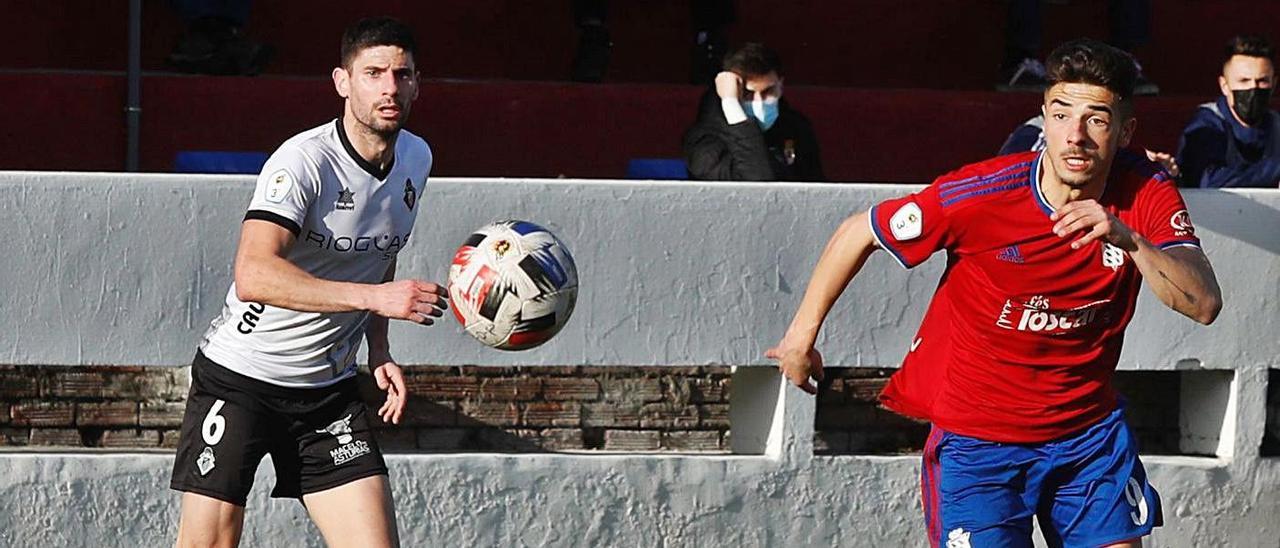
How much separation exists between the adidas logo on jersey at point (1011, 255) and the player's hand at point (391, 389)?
196 centimetres

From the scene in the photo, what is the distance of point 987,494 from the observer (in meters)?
5.74

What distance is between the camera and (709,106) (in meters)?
8.95

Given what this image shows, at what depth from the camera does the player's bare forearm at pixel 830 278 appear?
555 cm

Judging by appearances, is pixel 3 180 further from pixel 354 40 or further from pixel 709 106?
pixel 709 106

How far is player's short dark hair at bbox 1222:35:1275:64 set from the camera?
9141mm

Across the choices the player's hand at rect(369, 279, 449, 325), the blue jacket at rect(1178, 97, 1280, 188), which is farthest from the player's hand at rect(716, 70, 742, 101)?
the player's hand at rect(369, 279, 449, 325)

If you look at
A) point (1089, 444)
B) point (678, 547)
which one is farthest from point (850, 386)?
point (1089, 444)

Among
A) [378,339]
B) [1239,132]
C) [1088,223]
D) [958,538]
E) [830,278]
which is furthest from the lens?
[1239,132]

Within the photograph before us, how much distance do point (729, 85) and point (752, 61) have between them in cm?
17

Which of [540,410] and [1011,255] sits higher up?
[1011,255]

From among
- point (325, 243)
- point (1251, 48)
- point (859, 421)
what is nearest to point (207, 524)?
point (325, 243)

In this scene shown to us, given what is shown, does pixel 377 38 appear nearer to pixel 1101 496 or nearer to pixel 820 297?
pixel 820 297

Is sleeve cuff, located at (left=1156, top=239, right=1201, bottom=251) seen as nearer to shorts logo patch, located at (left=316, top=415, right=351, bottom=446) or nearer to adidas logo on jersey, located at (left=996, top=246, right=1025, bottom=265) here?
adidas logo on jersey, located at (left=996, top=246, right=1025, bottom=265)

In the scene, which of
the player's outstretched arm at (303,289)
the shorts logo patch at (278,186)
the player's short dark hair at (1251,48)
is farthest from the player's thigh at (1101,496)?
the player's short dark hair at (1251,48)
